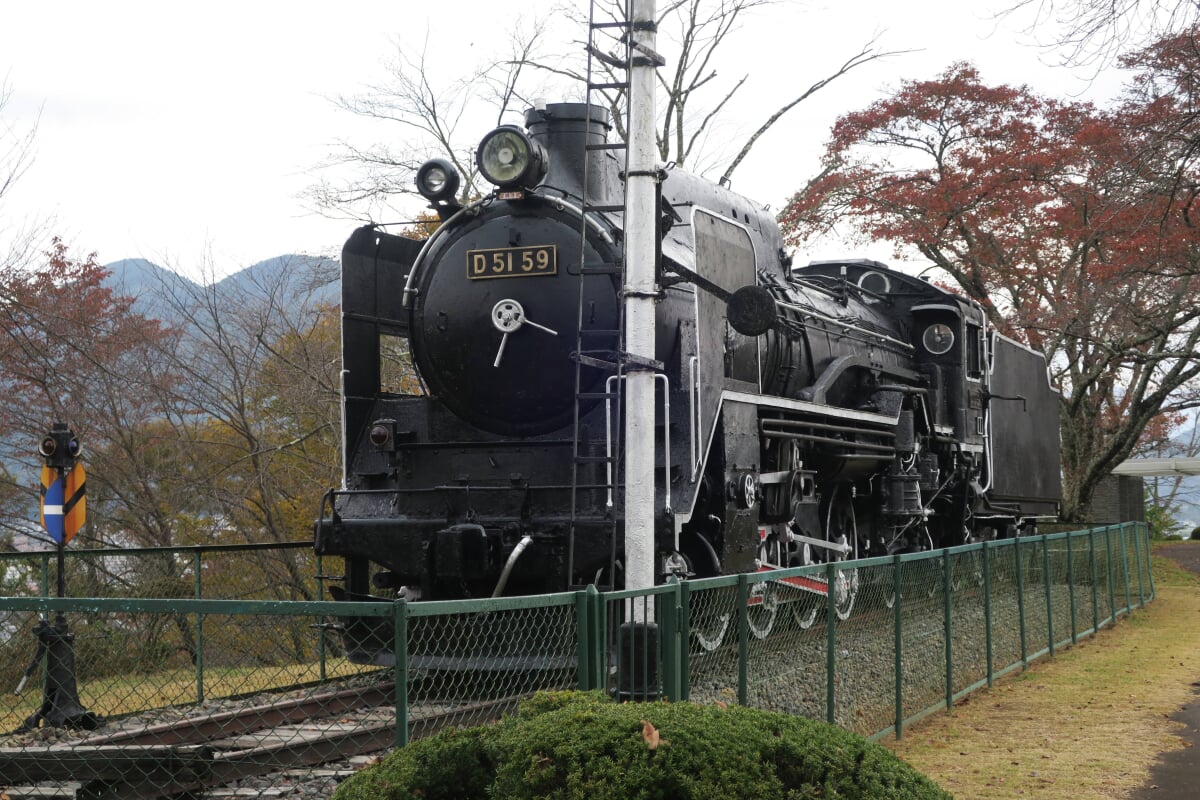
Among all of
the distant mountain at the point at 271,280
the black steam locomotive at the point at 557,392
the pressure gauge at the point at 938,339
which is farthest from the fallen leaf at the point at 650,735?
the distant mountain at the point at 271,280

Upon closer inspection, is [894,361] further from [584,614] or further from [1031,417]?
[584,614]

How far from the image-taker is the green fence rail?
4863 millimetres

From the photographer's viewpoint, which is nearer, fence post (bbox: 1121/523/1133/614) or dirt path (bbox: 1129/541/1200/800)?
dirt path (bbox: 1129/541/1200/800)

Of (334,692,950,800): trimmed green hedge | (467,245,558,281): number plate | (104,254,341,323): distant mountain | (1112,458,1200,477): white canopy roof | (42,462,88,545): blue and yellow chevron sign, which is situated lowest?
(334,692,950,800): trimmed green hedge

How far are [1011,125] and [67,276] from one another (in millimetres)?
16947

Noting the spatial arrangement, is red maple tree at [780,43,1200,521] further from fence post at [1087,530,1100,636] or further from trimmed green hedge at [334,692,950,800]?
trimmed green hedge at [334,692,950,800]

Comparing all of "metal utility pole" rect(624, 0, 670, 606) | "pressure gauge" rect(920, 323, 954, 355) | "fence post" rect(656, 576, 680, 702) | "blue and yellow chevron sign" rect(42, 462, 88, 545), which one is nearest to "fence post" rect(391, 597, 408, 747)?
"fence post" rect(656, 576, 680, 702)

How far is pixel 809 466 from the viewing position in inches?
412

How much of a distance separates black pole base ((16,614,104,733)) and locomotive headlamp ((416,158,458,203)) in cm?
393

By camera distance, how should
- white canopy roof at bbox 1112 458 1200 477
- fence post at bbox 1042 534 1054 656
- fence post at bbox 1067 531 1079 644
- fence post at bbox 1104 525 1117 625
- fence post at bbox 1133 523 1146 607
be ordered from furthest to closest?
1. white canopy roof at bbox 1112 458 1200 477
2. fence post at bbox 1133 523 1146 607
3. fence post at bbox 1104 525 1117 625
4. fence post at bbox 1067 531 1079 644
5. fence post at bbox 1042 534 1054 656

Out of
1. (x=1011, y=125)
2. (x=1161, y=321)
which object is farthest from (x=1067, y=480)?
(x=1011, y=125)

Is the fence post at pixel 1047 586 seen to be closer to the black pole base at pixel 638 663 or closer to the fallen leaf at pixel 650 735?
the black pole base at pixel 638 663

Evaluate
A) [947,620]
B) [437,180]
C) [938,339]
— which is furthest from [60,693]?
[938,339]

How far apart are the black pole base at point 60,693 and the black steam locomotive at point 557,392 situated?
1674 mm
